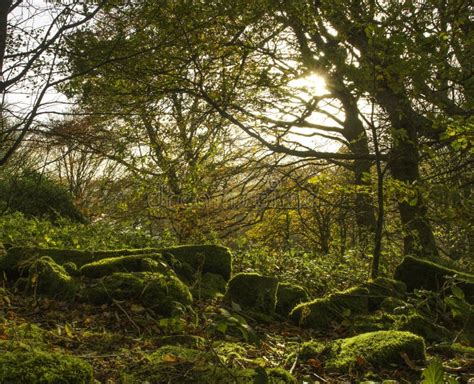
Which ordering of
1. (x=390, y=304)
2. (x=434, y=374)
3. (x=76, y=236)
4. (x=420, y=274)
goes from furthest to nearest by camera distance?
(x=76, y=236)
(x=420, y=274)
(x=390, y=304)
(x=434, y=374)

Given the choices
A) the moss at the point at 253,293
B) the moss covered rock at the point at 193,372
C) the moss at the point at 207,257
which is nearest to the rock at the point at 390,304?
the moss at the point at 253,293

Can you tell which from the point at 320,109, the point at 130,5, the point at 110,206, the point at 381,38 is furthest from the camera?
the point at 110,206

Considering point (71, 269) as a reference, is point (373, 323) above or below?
below

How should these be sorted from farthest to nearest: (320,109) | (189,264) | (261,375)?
(320,109)
(189,264)
(261,375)

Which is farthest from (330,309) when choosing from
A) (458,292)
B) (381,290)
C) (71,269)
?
(71,269)

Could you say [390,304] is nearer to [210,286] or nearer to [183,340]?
[210,286]

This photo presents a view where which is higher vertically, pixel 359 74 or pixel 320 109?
pixel 320 109

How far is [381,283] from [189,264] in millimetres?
2400

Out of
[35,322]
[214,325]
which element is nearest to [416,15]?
Result: [214,325]

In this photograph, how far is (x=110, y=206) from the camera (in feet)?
41.6

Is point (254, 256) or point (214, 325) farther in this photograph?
point (254, 256)

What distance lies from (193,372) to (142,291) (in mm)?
1783

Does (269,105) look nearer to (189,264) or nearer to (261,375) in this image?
(189,264)

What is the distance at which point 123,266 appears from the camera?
540cm
